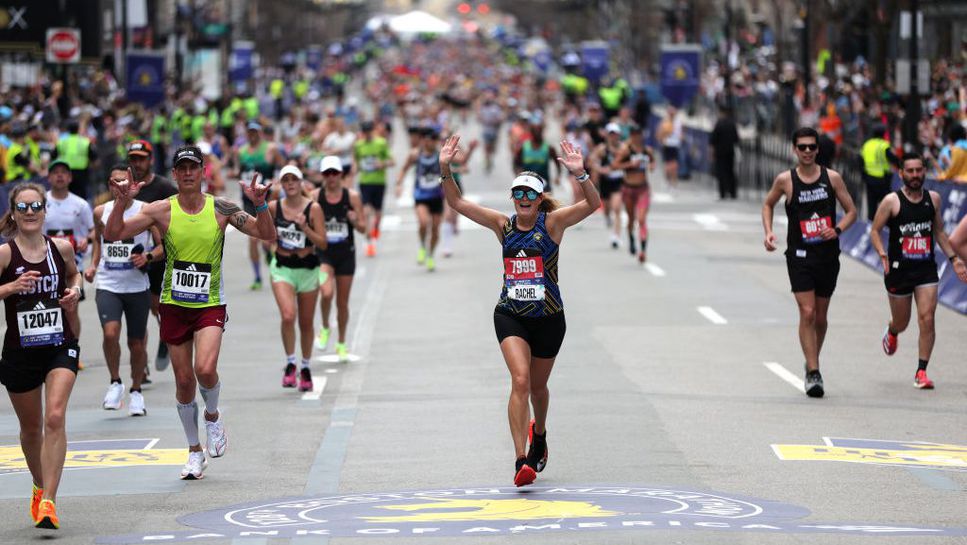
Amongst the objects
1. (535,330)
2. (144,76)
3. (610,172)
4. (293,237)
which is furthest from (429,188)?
(144,76)

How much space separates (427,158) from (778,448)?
13273mm

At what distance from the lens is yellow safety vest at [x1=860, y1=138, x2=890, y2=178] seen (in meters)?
28.4

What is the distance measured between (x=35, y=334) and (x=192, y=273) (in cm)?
145

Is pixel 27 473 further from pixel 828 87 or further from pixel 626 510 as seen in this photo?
A: pixel 828 87

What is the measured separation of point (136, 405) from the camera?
1435cm

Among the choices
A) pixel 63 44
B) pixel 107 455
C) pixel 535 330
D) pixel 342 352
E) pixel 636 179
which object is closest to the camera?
pixel 535 330

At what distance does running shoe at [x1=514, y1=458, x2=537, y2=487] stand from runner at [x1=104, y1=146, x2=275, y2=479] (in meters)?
1.98

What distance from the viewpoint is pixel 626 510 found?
10.2 m

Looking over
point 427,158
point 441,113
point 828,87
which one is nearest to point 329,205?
point 427,158

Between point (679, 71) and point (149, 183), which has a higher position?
point (149, 183)

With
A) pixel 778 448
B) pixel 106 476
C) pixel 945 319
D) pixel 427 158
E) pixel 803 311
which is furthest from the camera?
pixel 427 158

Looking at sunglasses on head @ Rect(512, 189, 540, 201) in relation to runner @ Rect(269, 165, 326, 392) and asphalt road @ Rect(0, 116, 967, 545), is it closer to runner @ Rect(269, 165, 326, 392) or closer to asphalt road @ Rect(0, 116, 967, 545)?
asphalt road @ Rect(0, 116, 967, 545)

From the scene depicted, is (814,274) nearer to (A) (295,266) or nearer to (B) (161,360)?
(A) (295,266)

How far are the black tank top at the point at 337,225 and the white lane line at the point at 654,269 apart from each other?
8827 mm
